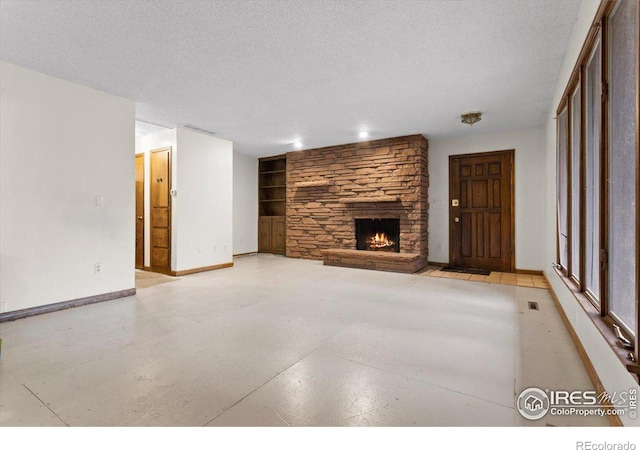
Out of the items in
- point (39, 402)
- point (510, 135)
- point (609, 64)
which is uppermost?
point (510, 135)

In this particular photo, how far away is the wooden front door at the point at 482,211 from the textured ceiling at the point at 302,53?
124 centimetres

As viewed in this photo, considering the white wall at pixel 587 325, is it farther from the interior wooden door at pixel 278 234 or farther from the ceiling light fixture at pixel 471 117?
the interior wooden door at pixel 278 234

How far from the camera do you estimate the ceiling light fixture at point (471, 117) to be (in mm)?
4609

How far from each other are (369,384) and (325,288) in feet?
8.23

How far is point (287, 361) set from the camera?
2115mm

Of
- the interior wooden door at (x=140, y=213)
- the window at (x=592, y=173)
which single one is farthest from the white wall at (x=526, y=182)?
the interior wooden door at (x=140, y=213)

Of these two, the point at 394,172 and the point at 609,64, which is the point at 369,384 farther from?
the point at 394,172

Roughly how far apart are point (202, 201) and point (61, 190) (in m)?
2.38

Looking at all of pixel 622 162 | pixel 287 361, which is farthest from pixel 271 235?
pixel 622 162

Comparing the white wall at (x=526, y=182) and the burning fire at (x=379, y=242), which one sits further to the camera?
the burning fire at (x=379, y=242)

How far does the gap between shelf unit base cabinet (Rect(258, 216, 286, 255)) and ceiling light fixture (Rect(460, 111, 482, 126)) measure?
4.84m

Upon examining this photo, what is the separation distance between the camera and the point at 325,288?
4316mm

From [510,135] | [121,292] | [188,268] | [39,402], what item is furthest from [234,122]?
[510,135]
